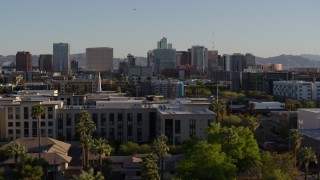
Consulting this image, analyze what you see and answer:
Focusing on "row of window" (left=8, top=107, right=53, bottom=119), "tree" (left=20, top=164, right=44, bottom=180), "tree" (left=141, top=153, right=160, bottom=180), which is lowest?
"tree" (left=20, top=164, right=44, bottom=180)

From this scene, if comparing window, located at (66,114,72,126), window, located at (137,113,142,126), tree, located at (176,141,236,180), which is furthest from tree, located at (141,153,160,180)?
window, located at (66,114,72,126)

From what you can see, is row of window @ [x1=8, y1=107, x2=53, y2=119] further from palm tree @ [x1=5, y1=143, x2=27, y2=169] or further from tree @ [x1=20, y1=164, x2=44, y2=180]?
tree @ [x1=20, y1=164, x2=44, y2=180]

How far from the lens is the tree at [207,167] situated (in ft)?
103

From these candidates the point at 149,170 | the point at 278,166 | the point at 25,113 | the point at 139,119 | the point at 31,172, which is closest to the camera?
the point at 149,170

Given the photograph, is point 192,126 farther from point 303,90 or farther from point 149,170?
point 303,90

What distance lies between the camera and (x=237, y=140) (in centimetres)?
3606

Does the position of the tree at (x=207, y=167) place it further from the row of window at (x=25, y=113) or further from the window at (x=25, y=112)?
the window at (x=25, y=112)

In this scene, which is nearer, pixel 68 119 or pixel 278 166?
pixel 278 166

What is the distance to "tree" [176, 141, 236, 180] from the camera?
31359 mm

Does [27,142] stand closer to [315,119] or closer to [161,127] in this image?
[161,127]

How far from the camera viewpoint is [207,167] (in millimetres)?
31422

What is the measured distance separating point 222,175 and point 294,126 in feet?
103

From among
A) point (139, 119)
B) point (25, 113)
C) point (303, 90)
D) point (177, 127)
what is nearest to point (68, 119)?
point (25, 113)

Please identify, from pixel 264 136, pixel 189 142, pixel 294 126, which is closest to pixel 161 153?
pixel 189 142
